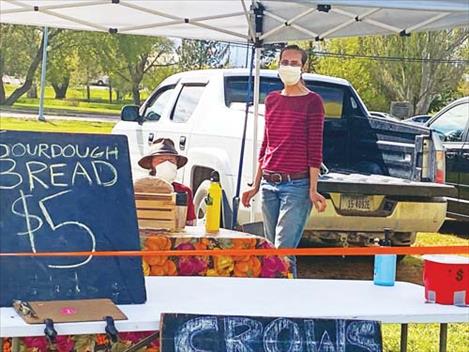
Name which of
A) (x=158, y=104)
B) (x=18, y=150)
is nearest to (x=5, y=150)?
(x=18, y=150)

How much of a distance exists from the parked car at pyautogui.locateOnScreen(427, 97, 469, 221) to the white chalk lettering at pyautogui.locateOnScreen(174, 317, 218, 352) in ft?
23.8

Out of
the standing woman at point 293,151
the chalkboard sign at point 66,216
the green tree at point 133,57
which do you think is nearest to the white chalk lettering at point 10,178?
the chalkboard sign at point 66,216

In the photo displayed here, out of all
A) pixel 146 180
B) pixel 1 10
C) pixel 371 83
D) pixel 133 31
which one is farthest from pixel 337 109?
pixel 371 83

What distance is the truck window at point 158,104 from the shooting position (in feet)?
29.2

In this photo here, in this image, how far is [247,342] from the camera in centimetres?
269

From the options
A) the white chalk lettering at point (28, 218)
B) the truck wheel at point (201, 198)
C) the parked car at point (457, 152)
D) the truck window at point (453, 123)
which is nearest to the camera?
the white chalk lettering at point (28, 218)

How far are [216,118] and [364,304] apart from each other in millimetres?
4786

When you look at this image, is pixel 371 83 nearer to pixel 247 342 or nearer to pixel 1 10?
pixel 1 10

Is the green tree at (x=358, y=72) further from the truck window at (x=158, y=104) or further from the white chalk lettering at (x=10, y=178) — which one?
the white chalk lettering at (x=10, y=178)

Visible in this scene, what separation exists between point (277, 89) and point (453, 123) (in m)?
3.00

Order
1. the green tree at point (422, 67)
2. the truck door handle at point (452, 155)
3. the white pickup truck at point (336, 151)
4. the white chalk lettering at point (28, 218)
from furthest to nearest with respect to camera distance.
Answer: the green tree at point (422, 67) < the truck door handle at point (452, 155) < the white pickup truck at point (336, 151) < the white chalk lettering at point (28, 218)

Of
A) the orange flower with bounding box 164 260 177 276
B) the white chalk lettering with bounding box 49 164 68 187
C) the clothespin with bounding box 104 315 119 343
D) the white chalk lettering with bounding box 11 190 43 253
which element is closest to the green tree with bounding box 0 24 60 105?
the orange flower with bounding box 164 260 177 276

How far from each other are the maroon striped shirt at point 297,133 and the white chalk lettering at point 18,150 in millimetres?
2490

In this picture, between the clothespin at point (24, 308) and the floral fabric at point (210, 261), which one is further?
the floral fabric at point (210, 261)
